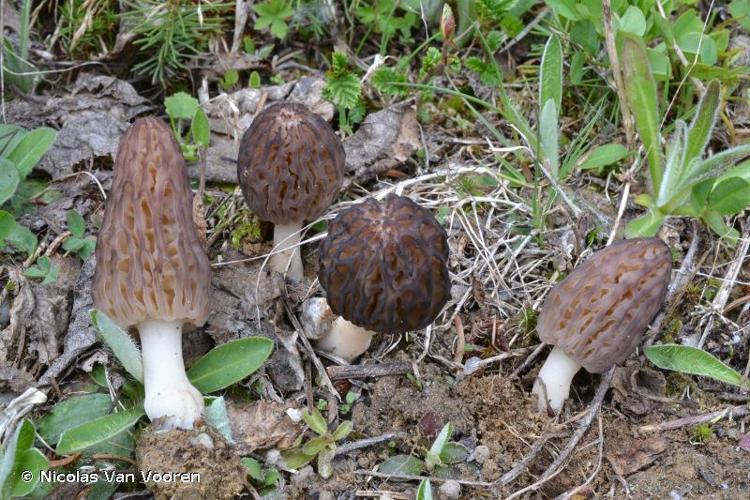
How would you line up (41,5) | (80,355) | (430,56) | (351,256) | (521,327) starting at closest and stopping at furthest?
1. (351,256)
2. (80,355)
3. (521,327)
4. (430,56)
5. (41,5)

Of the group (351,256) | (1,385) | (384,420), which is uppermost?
(351,256)

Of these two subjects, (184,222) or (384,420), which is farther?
(384,420)

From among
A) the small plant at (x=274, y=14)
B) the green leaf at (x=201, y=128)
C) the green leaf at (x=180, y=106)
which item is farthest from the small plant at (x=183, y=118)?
the small plant at (x=274, y=14)

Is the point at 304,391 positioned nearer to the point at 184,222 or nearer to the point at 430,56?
the point at 184,222

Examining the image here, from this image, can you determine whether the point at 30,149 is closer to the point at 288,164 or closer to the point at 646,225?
the point at 288,164

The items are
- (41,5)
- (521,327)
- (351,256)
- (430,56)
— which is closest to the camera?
(351,256)

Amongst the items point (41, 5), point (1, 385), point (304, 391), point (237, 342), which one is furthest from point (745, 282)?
point (41, 5)

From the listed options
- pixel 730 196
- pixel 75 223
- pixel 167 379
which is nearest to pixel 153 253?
pixel 167 379
